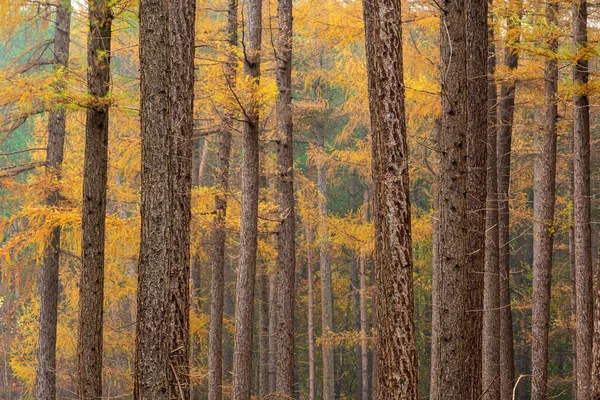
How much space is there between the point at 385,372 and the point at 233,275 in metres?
21.1

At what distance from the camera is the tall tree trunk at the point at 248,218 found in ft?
31.0

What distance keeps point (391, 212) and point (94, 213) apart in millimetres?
3555

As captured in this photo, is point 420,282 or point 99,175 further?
point 420,282

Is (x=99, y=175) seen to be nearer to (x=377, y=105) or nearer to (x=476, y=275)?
(x=377, y=105)

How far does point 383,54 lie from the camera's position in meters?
5.13

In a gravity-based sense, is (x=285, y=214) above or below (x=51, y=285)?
above

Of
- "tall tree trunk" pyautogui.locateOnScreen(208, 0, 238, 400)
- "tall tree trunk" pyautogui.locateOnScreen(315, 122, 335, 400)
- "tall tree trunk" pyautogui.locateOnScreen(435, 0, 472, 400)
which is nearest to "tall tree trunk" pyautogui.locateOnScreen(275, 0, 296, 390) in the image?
"tall tree trunk" pyautogui.locateOnScreen(208, 0, 238, 400)

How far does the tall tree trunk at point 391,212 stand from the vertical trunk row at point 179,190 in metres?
1.51

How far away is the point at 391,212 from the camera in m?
5.09

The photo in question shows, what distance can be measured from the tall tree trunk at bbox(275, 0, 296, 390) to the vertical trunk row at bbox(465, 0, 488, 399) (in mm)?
3872

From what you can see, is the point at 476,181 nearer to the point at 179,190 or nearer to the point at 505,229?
the point at 179,190

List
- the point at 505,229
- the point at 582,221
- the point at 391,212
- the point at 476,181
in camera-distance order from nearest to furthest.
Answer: the point at 391,212, the point at 476,181, the point at 582,221, the point at 505,229

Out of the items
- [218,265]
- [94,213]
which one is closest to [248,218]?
[218,265]

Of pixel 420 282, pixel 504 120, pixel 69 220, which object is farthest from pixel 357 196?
pixel 69 220
